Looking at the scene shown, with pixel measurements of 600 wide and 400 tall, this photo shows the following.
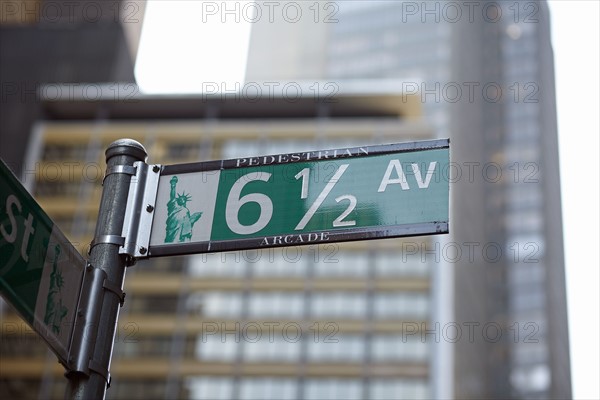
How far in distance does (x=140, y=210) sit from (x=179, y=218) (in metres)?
0.16

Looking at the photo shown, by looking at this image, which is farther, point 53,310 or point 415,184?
point 415,184

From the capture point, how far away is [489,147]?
5027 inches

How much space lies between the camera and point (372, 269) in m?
71.2

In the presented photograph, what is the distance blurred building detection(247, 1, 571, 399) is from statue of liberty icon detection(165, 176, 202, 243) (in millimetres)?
90209

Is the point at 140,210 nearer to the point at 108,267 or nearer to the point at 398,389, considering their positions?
the point at 108,267

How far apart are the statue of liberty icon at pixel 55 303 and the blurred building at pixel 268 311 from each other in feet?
198

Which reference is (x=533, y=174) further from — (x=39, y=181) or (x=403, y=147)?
(x=403, y=147)

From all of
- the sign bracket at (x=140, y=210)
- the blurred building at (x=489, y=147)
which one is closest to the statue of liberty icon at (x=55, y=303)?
the sign bracket at (x=140, y=210)

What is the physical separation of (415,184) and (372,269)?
222 feet

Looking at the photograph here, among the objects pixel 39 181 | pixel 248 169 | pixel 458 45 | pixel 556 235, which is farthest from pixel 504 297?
pixel 248 169

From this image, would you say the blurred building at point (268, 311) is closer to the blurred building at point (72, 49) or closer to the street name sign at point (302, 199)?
the blurred building at point (72, 49)

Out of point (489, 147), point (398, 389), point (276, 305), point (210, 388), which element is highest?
point (489, 147)

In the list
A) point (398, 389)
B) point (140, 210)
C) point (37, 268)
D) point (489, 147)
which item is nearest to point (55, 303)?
point (37, 268)

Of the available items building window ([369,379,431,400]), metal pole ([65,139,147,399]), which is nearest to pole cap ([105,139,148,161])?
metal pole ([65,139,147,399])
